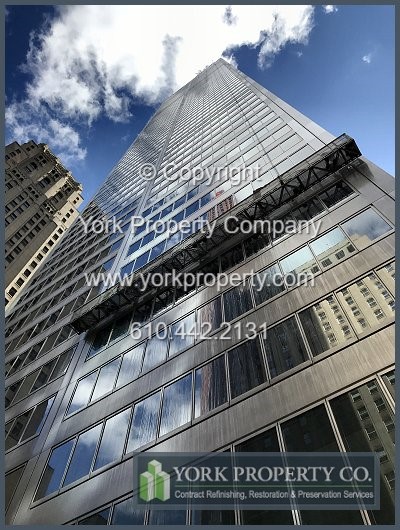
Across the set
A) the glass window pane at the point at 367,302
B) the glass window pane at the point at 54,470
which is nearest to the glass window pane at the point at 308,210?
the glass window pane at the point at 367,302

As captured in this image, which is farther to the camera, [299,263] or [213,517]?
[299,263]

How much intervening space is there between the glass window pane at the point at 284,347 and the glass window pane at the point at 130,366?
24.0ft

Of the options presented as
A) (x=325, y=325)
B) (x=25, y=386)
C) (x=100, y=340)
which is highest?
(x=100, y=340)

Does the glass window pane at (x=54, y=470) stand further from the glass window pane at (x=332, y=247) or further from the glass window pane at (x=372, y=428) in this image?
the glass window pane at (x=332, y=247)

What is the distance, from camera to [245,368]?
47.2 ft

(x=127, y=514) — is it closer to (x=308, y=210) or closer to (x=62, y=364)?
(x=62, y=364)

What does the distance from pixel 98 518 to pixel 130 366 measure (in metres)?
6.84

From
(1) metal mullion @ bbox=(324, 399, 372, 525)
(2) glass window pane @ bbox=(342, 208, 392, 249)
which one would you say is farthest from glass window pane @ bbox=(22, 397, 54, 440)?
(2) glass window pane @ bbox=(342, 208, 392, 249)

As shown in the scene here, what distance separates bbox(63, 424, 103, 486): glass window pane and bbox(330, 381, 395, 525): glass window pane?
35.0 ft

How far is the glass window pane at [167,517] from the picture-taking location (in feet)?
37.2

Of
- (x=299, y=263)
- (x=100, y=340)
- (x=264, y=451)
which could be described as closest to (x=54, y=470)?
(x=100, y=340)

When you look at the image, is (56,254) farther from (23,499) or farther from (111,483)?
(111,483)

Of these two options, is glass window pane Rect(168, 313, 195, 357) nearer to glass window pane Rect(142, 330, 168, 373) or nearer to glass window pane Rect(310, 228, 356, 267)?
glass window pane Rect(142, 330, 168, 373)

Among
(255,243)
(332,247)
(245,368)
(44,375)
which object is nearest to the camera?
(245,368)
